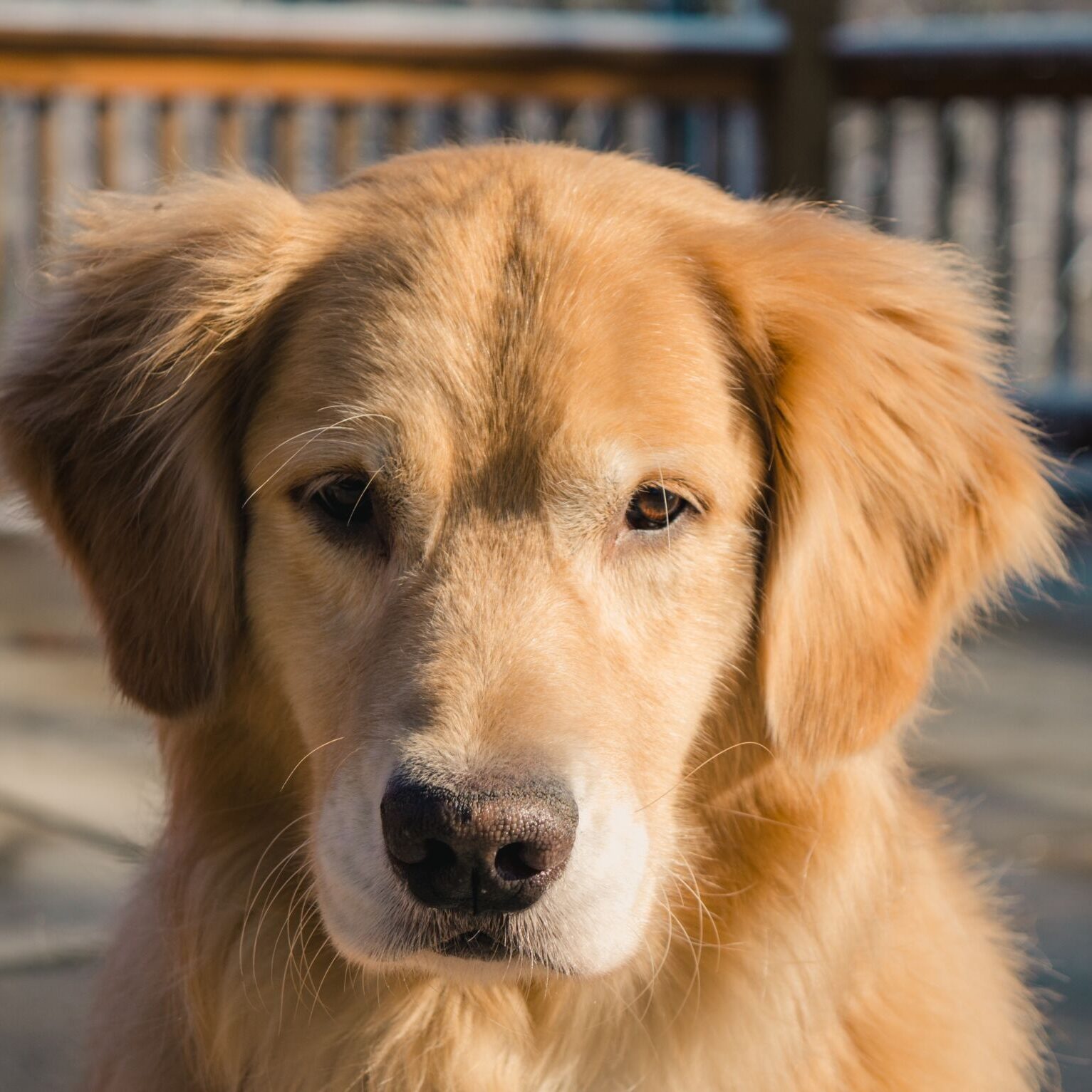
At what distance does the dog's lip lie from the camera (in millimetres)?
2145

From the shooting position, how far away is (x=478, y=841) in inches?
79.7

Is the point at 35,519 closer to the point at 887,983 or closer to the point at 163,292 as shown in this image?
the point at 163,292

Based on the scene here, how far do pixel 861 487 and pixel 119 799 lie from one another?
10.3ft

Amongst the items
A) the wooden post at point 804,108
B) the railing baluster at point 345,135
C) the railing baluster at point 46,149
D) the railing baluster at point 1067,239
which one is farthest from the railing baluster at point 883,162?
the railing baluster at point 46,149

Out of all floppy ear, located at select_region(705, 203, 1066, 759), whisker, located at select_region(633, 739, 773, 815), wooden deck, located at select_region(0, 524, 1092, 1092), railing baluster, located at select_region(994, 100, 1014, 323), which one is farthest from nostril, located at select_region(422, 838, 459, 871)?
railing baluster, located at select_region(994, 100, 1014, 323)

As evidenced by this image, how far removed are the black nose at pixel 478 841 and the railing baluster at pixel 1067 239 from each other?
285 inches

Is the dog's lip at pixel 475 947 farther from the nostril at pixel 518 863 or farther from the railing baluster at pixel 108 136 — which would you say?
the railing baluster at pixel 108 136

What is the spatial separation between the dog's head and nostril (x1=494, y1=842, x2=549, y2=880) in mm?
69

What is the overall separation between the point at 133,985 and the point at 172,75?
6.11 metres

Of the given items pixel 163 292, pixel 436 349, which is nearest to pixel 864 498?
pixel 436 349

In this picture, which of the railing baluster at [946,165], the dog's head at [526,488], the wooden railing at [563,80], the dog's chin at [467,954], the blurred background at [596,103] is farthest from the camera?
the railing baluster at [946,165]

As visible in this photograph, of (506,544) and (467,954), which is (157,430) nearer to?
(506,544)

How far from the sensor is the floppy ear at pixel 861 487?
8.36 feet

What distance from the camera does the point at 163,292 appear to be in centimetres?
276
